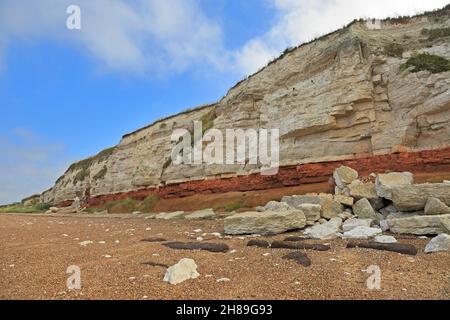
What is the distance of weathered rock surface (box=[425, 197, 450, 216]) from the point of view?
10.7 meters

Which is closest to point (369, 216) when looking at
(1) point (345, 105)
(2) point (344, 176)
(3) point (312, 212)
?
(3) point (312, 212)

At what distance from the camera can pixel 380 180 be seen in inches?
541

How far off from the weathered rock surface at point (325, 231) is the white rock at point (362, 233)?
15.7 inches

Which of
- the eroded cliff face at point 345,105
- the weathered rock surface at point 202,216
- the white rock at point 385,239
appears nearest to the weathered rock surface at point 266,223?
the white rock at point 385,239

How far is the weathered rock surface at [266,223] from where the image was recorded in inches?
469

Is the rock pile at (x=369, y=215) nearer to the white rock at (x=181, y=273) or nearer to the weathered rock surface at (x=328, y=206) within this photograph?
the weathered rock surface at (x=328, y=206)

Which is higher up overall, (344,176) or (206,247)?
(344,176)

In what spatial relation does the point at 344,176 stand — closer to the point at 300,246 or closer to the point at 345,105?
the point at 345,105

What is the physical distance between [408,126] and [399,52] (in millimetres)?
4680

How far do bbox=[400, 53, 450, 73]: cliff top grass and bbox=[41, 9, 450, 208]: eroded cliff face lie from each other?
303 millimetres

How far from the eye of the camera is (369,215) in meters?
12.8

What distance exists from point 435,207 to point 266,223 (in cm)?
509
